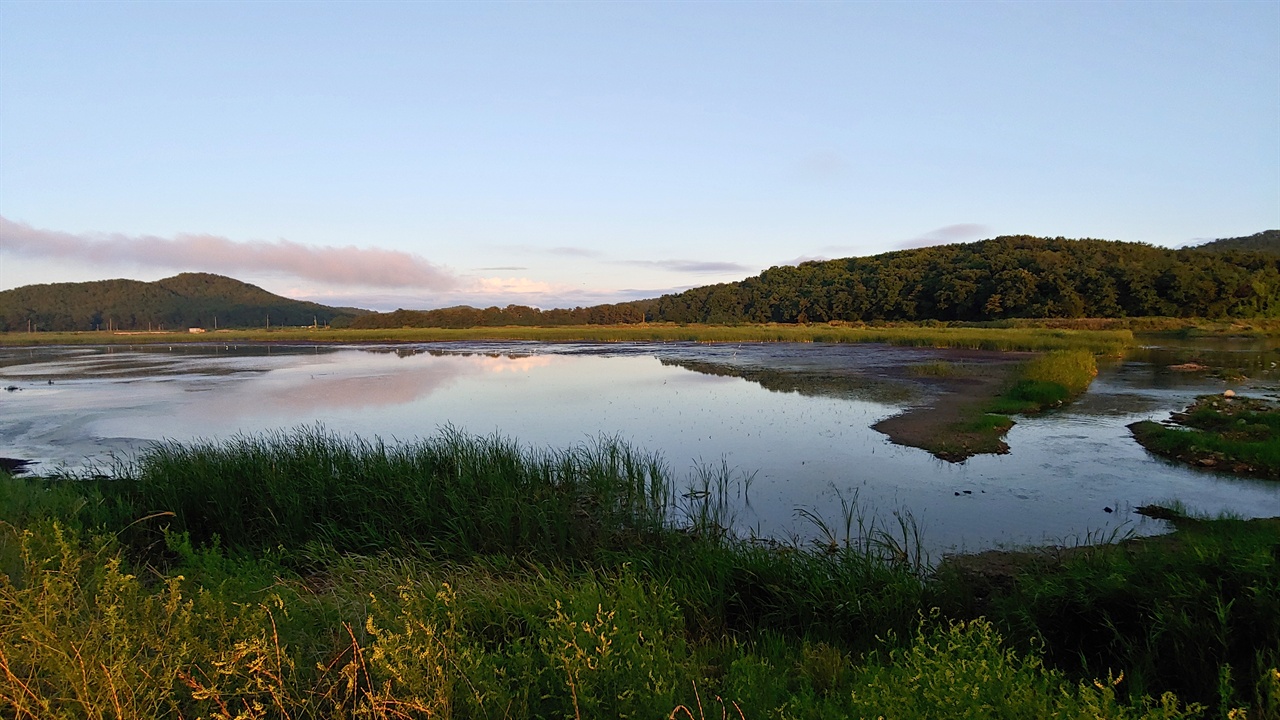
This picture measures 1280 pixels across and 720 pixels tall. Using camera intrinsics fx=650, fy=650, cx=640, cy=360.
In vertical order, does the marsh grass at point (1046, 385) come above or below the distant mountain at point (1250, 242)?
below

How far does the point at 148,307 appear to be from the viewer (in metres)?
158

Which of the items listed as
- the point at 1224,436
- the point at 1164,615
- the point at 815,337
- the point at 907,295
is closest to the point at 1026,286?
the point at 907,295

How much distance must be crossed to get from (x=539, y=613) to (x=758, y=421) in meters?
12.9

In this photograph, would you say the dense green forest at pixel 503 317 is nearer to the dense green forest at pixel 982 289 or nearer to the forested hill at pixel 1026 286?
the dense green forest at pixel 982 289

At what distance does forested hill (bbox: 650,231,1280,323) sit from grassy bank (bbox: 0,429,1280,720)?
69.9 meters

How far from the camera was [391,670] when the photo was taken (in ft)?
9.41

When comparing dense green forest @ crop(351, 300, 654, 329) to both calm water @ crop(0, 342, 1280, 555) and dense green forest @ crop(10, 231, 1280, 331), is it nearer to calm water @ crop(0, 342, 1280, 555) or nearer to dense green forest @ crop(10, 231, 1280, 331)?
dense green forest @ crop(10, 231, 1280, 331)

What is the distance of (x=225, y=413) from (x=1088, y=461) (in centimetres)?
2227

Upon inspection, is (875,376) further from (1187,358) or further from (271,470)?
(271,470)

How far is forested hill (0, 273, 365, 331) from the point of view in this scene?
138 meters

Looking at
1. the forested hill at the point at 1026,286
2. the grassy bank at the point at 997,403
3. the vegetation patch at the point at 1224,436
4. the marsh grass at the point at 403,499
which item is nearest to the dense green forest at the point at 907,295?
the forested hill at the point at 1026,286

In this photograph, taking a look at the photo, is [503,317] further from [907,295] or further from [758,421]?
[758,421]

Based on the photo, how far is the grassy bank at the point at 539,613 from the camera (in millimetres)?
3084

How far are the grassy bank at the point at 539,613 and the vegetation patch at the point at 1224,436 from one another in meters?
5.19
